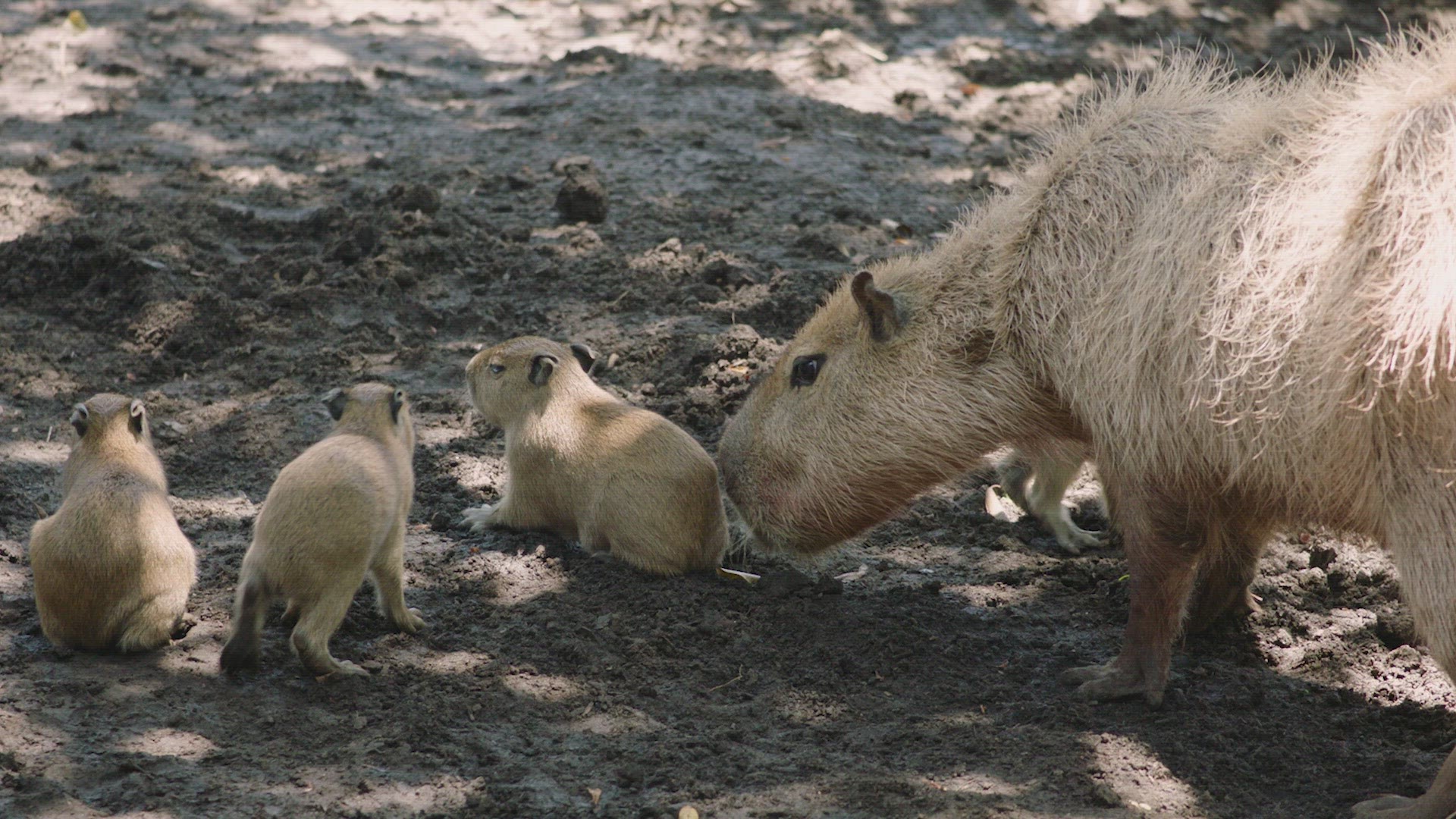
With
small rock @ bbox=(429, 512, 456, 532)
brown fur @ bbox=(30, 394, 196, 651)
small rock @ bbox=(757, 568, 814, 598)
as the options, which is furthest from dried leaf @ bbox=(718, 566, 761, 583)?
brown fur @ bbox=(30, 394, 196, 651)

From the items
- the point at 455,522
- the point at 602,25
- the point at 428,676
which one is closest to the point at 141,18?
the point at 602,25

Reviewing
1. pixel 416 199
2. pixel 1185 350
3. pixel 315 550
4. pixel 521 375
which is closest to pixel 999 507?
pixel 1185 350

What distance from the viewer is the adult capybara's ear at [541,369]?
4.90 metres

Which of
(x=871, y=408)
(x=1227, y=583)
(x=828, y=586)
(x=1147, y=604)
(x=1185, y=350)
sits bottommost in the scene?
(x=828, y=586)

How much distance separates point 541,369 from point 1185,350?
89.5 inches

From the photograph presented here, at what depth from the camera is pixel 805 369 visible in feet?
15.2

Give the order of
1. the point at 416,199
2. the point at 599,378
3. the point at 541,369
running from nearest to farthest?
the point at 541,369 → the point at 599,378 → the point at 416,199

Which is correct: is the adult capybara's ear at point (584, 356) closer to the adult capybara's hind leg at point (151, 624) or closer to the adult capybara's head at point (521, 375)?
the adult capybara's head at point (521, 375)

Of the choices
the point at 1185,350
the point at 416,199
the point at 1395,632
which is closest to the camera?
the point at 1185,350

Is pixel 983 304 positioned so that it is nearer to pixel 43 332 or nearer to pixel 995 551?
pixel 995 551

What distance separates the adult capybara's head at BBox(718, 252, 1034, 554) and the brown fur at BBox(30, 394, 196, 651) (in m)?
1.82

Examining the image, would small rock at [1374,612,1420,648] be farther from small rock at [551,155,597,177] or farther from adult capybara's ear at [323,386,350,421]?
small rock at [551,155,597,177]

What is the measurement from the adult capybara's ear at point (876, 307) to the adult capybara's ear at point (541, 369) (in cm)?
115

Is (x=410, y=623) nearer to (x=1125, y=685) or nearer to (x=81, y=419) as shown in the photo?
(x=81, y=419)
